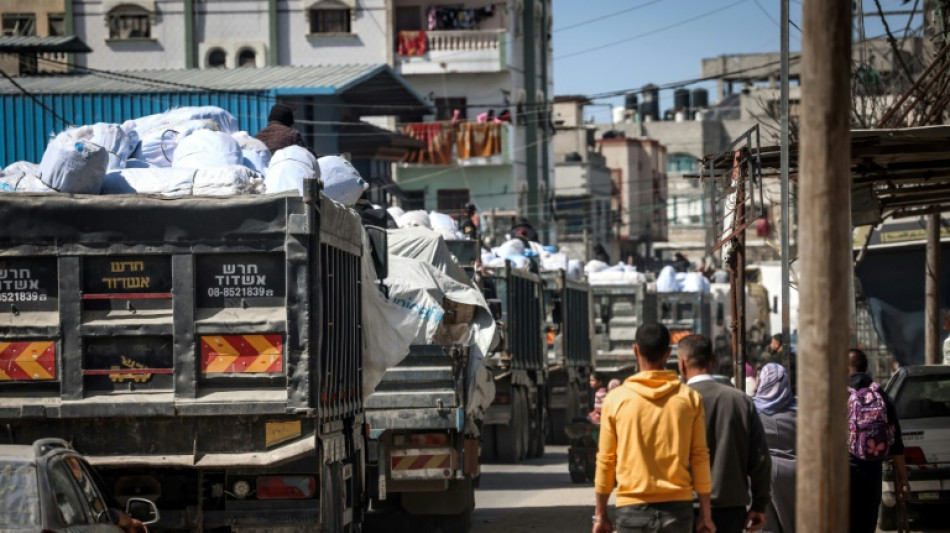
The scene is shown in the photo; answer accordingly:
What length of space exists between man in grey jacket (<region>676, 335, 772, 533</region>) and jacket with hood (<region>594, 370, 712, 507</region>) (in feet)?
1.50

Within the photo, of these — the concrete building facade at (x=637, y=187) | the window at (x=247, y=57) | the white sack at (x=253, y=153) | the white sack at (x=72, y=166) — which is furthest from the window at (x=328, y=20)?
the white sack at (x=72, y=166)

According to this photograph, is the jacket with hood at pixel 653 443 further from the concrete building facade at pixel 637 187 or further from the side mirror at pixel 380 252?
the concrete building facade at pixel 637 187

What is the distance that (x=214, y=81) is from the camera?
42250 millimetres

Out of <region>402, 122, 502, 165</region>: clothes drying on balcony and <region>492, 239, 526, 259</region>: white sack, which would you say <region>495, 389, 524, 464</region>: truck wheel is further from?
<region>402, 122, 502, 165</region>: clothes drying on balcony

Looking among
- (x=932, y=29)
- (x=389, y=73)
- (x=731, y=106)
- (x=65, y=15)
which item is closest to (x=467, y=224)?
(x=932, y=29)

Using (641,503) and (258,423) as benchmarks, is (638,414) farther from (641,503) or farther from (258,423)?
(258,423)

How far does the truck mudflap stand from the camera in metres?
8.99

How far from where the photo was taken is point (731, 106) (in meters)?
90.6

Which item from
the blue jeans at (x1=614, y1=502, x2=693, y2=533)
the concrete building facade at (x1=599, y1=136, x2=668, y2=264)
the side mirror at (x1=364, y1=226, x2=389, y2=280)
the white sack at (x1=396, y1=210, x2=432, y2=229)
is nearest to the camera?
the blue jeans at (x1=614, y1=502, x2=693, y2=533)

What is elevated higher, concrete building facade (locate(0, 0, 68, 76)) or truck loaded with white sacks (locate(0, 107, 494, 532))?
concrete building facade (locate(0, 0, 68, 76))

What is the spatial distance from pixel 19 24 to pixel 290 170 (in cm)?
4941

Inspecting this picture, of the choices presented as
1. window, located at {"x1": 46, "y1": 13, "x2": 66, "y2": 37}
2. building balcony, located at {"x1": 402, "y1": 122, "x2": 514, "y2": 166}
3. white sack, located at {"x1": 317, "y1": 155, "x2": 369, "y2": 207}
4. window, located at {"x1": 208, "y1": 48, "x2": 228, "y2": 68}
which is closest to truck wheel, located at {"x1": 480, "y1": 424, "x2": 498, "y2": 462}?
white sack, located at {"x1": 317, "y1": 155, "x2": 369, "y2": 207}

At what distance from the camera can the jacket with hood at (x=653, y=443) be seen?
7359 millimetres

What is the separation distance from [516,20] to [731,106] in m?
34.8
